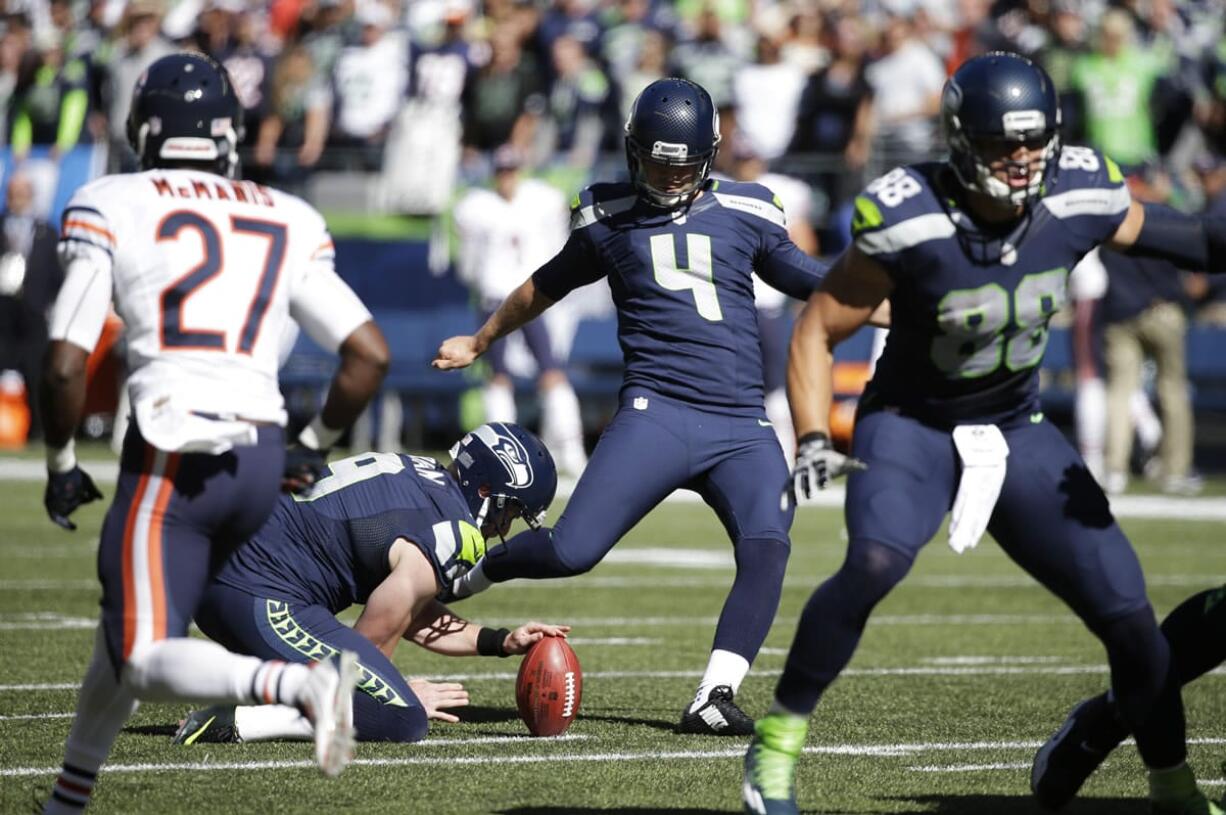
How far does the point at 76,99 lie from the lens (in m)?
18.6

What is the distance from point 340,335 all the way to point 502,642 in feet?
6.12

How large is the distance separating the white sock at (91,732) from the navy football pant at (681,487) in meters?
1.70

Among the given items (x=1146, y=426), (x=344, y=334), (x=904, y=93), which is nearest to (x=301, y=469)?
(x=344, y=334)

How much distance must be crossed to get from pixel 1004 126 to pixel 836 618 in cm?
109

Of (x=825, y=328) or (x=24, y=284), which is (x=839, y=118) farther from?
→ (x=825, y=328)

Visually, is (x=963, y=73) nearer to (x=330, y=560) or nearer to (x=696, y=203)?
(x=696, y=203)

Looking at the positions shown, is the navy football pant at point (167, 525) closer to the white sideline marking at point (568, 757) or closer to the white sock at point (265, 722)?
the white sideline marking at point (568, 757)

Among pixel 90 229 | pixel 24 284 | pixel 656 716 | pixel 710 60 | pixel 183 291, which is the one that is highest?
pixel 90 229

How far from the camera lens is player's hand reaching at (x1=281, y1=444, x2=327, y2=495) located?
4520 mm

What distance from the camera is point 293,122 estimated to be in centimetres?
1811

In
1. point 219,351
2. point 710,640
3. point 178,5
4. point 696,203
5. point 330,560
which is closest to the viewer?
point 219,351

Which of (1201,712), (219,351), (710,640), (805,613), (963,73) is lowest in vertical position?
(710,640)

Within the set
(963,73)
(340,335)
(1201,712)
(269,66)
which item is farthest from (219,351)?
(269,66)

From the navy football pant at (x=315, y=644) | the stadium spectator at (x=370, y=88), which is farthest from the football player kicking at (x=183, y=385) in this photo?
the stadium spectator at (x=370, y=88)
